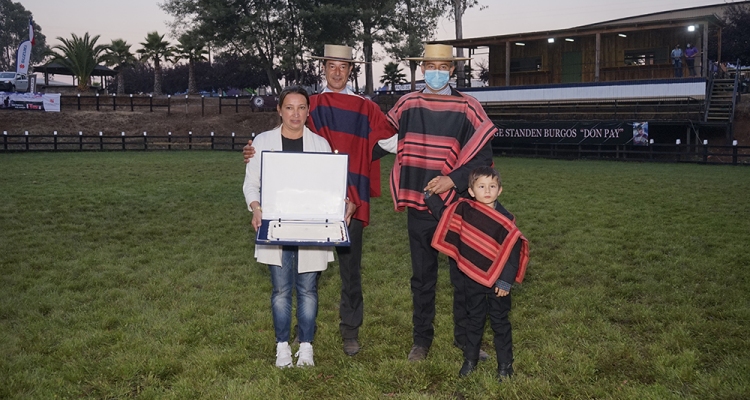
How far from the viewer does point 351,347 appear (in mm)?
5109

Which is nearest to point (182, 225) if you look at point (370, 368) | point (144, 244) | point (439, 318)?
point (144, 244)

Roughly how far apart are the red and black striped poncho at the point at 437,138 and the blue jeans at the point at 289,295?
2.84 ft

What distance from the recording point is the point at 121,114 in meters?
43.3

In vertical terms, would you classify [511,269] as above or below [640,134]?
below

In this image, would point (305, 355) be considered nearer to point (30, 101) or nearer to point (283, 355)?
point (283, 355)

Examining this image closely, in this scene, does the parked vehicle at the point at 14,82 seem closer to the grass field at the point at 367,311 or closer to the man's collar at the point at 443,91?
the grass field at the point at 367,311

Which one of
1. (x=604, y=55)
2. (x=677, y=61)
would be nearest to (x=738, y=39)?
(x=604, y=55)

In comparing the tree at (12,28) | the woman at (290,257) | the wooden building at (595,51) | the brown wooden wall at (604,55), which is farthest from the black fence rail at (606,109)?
the tree at (12,28)

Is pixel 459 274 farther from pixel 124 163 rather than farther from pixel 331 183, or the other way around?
pixel 124 163

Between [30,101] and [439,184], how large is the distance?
40398mm

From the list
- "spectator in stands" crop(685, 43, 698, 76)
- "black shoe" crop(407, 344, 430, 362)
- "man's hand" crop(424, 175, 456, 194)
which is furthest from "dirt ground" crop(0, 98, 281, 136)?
"man's hand" crop(424, 175, 456, 194)

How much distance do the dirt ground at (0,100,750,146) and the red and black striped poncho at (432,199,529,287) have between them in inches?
1481

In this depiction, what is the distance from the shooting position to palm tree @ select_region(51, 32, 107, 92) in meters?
51.7

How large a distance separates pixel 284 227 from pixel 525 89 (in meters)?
32.4
